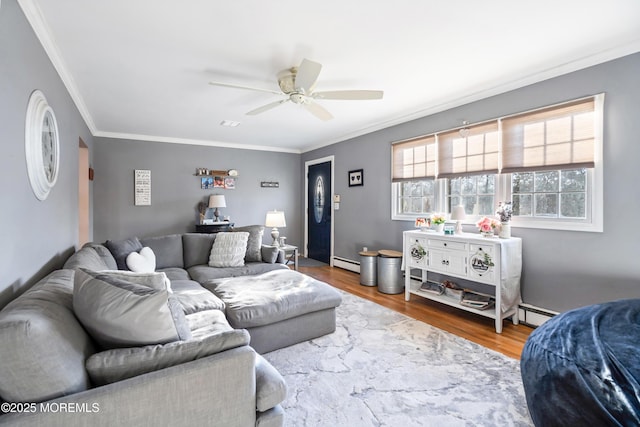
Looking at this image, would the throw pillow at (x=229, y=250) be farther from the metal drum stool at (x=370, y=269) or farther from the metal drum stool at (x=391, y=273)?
the metal drum stool at (x=391, y=273)

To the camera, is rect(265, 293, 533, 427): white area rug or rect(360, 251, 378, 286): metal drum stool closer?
rect(265, 293, 533, 427): white area rug

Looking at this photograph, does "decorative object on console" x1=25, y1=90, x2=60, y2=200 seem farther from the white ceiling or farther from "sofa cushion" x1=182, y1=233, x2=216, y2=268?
"sofa cushion" x1=182, y1=233, x2=216, y2=268

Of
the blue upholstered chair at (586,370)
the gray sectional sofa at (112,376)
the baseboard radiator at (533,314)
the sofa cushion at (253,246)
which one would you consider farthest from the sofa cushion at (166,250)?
the baseboard radiator at (533,314)

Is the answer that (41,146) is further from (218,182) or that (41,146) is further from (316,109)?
(218,182)

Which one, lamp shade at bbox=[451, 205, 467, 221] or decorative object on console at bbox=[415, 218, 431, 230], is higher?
lamp shade at bbox=[451, 205, 467, 221]

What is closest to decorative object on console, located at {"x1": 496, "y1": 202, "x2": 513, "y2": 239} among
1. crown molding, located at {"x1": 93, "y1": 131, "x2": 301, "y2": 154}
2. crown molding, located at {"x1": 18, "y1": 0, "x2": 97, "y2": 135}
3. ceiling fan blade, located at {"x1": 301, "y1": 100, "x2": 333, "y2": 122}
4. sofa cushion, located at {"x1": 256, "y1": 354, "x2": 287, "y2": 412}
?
ceiling fan blade, located at {"x1": 301, "y1": 100, "x2": 333, "y2": 122}

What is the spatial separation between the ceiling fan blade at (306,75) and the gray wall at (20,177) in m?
1.66

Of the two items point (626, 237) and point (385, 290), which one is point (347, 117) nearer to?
point (385, 290)

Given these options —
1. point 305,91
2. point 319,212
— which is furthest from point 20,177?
point 319,212

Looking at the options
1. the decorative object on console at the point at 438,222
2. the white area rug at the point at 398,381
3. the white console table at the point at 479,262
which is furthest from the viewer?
the decorative object on console at the point at 438,222

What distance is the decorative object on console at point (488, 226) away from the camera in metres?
3.09

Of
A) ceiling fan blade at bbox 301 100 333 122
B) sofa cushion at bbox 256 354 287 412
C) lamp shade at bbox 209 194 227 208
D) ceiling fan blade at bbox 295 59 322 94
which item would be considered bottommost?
sofa cushion at bbox 256 354 287 412

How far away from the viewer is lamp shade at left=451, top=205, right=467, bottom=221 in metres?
3.45

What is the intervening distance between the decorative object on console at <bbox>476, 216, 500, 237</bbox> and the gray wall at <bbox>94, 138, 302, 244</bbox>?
173 inches
